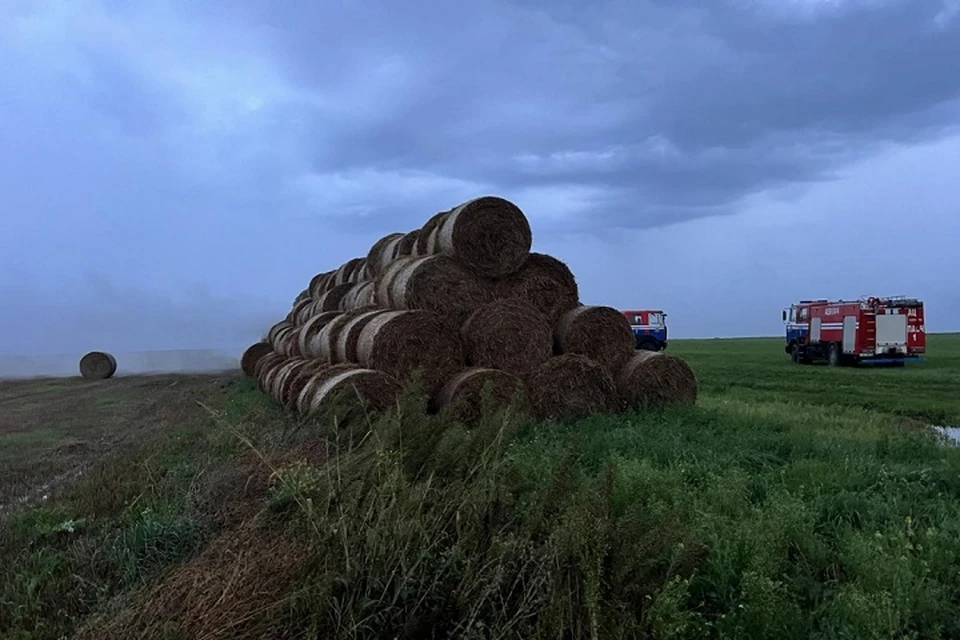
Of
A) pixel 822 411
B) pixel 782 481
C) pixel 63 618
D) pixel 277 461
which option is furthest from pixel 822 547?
pixel 822 411

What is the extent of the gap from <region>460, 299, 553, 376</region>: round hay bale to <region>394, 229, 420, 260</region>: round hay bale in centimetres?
287

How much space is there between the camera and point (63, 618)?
3.99m

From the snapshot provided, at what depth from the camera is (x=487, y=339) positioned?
9336mm

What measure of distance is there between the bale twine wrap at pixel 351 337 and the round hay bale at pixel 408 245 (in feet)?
5.50

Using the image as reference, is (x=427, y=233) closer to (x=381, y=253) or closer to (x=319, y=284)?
(x=381, y=253)

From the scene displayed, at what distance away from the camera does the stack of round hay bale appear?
8.99 meters

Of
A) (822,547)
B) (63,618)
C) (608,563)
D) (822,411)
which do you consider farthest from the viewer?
(822,411)

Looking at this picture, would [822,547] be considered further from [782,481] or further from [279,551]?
[279,551]

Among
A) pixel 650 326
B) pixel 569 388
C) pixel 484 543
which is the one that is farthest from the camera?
pixel 650 326

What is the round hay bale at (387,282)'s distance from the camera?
10.6 meters

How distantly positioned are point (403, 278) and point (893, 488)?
617 cm

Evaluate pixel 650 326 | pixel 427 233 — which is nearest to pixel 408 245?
pixel 427 233

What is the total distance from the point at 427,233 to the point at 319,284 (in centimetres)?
967

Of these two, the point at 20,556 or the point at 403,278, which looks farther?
the point at 403,278
